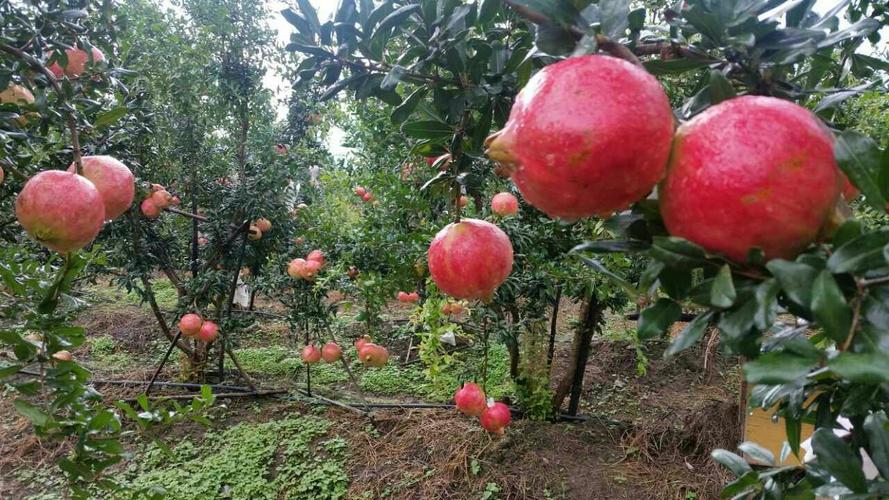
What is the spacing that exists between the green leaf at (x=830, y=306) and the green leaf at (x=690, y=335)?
3.3 inches

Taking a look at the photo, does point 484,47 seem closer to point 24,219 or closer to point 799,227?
point 799,227

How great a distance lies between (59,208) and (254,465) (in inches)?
97.2

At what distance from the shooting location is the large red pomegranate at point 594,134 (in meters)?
0.44

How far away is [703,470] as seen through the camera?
2.83 meters

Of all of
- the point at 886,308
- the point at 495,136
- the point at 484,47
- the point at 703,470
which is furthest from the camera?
the point at 703,470

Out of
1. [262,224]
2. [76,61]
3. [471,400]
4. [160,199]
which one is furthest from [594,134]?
[262,224]

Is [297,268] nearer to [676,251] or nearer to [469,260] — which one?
[469,260]

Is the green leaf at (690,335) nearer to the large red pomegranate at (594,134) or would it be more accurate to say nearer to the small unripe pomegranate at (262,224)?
the large red pomegranate at (594,134)

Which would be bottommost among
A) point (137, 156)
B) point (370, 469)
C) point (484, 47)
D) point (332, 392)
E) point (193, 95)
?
point (332, 392)

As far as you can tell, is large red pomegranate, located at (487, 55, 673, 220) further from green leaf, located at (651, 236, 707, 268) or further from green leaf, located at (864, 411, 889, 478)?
green leaf, located at (864, 411, 889, 478)

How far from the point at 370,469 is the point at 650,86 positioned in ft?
9.59

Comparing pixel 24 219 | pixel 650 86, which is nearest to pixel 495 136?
pixel 650 86

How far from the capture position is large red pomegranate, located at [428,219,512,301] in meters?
0.98

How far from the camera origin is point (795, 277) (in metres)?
0.37
